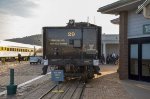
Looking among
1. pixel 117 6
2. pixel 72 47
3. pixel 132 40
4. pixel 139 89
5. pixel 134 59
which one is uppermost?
pixel 117 6

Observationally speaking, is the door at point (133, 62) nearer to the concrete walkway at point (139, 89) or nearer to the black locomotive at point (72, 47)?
the concrete walkway at point (139, 89)

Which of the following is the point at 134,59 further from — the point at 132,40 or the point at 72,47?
the point at 72,47

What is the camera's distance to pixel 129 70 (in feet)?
72.0

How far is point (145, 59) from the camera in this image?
20312 mm

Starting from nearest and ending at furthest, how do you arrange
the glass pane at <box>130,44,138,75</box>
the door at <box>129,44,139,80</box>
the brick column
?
the door at <box>129,44,139,80</box>, the glass pane at <box>130,44,138,75</box>, the brick column

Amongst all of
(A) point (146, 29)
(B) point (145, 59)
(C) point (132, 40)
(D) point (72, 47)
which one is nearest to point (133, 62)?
(C) point (132, 40)

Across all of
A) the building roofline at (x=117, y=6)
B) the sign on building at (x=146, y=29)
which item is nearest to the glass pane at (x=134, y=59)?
the sign on building at (x=146, y=29)

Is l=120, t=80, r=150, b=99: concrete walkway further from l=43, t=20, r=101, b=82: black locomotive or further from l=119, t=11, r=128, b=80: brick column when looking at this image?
l=43, t=20, r=101, b=82: black locomotive

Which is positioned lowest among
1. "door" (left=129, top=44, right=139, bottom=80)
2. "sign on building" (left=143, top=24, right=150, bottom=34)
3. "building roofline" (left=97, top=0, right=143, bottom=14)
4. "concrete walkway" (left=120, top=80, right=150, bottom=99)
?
"concrete walkway" (left=120, top=80, right=150, bottom=99)

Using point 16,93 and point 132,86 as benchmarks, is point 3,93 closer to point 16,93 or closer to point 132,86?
point 16,93

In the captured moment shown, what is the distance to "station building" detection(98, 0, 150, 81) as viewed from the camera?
792 inches

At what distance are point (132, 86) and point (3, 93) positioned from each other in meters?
6.42

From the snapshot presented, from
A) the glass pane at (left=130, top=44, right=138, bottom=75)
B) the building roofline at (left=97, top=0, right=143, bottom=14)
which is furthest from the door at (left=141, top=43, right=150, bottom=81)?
the building roofline at (left=97, top=0, right=143, bottom=14)

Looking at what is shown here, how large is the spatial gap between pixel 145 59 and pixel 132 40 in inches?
69.4
